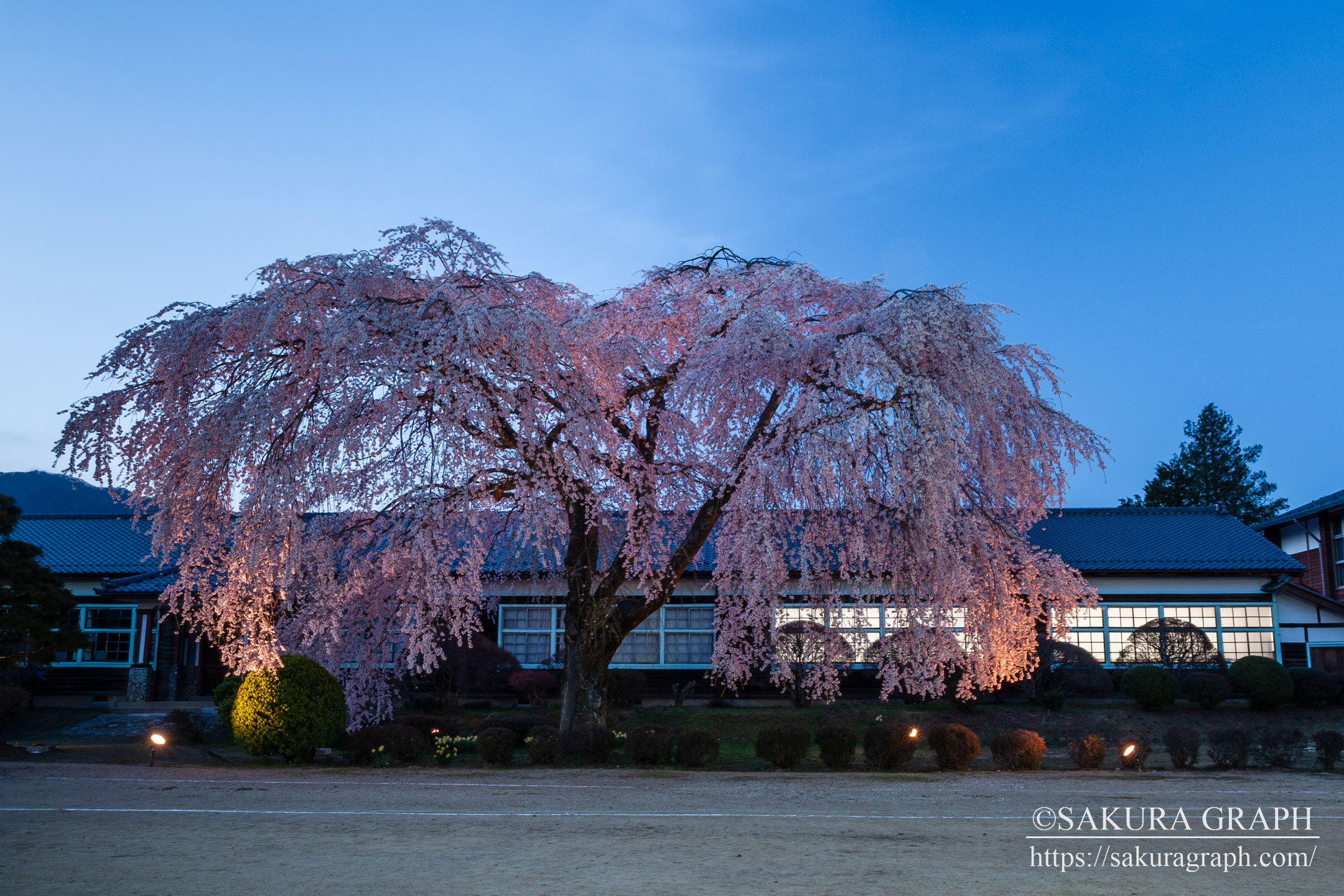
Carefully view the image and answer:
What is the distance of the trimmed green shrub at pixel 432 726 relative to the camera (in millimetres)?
16125

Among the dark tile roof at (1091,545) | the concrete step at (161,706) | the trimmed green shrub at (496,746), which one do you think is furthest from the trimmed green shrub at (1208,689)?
the concrete step at (161,706)

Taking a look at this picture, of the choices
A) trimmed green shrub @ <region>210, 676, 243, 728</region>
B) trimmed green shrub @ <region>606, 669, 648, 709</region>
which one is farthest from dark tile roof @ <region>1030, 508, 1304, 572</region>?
trimmed green shrub @ <region>210, 676, 243, 728</region>

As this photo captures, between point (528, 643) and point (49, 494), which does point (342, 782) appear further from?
point (49, 494)

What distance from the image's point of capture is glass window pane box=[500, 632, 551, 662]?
24.3 meters

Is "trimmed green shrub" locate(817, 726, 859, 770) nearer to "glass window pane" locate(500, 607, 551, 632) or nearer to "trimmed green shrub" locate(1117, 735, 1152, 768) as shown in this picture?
"trimmed green shrub" locate(1117, 735, 1152, 768)

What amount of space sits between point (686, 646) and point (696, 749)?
1026cm

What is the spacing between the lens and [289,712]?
14.0 meters

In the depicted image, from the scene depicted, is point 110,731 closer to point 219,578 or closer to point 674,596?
point 219,578

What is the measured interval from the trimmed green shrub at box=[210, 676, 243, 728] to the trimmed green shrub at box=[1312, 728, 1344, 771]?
17562mm

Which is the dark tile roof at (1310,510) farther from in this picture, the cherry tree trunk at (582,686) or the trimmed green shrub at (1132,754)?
the cherry tree trunk at (582,686)

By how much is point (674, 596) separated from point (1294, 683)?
14.1m

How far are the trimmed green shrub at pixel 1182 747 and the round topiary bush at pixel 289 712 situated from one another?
12.2m

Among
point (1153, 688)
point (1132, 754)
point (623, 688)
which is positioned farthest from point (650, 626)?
point (1132, 754)

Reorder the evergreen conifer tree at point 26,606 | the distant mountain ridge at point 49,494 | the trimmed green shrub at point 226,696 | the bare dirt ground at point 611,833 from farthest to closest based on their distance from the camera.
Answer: the distant mountain ridge at point 49,494 → the trimmed green shrub at point 226,696 → the evergreen conifer tree at point 26,606 → the bare dirt ground at point 611,833
